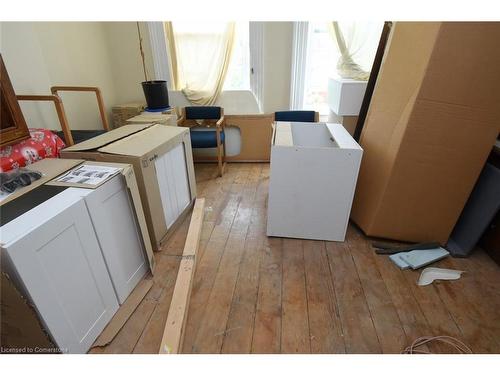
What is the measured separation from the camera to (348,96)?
8.07 ft

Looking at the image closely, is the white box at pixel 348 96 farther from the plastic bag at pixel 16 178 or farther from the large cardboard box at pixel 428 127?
the plastic bag at pixel 16 178

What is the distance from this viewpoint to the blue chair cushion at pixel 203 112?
3148 millimetres

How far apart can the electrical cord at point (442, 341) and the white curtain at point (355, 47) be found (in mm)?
2262

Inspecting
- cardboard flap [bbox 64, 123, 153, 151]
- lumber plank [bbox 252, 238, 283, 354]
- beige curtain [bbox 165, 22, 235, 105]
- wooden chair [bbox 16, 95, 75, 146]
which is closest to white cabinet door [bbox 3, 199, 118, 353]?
cardboard flap [bbox 64, 123, 153, 151]

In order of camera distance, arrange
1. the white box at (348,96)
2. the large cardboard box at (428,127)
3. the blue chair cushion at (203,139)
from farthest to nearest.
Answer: the blue chair cushion at (203,139) < the white box at (348,96) < the large cardboard box at (428,127)

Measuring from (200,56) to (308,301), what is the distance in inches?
111

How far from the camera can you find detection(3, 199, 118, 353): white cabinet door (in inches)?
36.9

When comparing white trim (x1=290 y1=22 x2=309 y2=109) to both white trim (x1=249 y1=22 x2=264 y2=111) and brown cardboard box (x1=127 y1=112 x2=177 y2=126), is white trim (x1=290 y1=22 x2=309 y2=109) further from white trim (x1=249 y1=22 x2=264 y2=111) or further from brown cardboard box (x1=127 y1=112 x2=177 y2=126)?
brown cardboard box (x1=127 y1=112 x2=177 y2=126)

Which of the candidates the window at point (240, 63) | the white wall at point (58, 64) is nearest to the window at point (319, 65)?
the window at point (240, 63)

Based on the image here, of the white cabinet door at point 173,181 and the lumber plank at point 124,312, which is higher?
the white cabinet door at point 173,181

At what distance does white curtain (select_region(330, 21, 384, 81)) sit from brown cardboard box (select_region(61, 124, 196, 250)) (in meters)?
1.87

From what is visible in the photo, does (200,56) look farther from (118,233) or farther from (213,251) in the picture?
(118,233)

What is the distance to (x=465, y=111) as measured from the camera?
4.87ft

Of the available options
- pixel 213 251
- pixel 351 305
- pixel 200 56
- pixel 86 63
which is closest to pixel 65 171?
pixel 213 251
